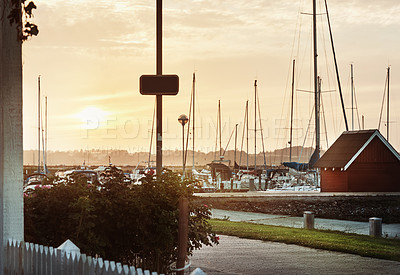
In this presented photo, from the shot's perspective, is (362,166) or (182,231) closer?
(182,231)

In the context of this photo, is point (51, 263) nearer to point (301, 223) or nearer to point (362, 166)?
point (301, 223)

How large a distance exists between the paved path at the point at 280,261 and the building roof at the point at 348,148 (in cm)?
3624

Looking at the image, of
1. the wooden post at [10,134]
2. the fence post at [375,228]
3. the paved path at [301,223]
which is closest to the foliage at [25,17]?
the wooden post at [10,134]

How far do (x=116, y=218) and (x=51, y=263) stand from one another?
9.12 ft

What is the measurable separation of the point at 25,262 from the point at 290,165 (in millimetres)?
60726

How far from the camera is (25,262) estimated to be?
27.4 ft

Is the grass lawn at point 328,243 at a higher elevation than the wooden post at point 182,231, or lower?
lower

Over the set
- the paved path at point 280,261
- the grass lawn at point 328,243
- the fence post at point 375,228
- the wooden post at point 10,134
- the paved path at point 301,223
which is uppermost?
the wooden post at point 10,134

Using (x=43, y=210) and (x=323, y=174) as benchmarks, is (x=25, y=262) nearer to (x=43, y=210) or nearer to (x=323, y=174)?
(x=43, y=210)

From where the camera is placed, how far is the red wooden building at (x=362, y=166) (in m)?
52.5

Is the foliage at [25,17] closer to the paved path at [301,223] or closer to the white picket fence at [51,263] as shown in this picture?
the white picket fence at [51,263]

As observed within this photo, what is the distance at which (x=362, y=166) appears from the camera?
5281cm

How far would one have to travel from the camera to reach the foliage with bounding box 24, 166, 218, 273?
33.9 feet

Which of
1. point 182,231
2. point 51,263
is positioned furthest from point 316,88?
point 51,263
